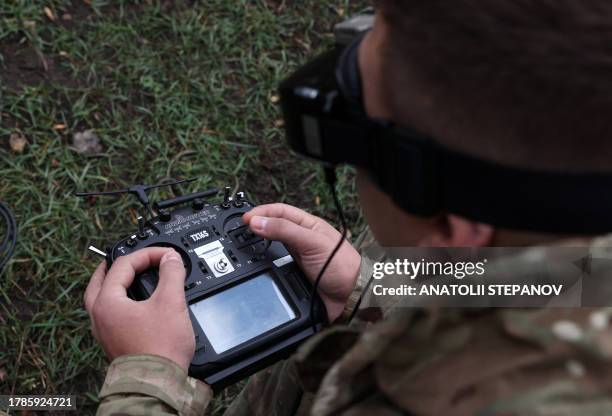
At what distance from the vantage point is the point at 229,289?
5.37ft

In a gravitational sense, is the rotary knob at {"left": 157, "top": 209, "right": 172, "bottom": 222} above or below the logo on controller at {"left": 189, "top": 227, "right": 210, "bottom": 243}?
above

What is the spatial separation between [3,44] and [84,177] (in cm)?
70

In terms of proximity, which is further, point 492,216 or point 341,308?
point 341,308

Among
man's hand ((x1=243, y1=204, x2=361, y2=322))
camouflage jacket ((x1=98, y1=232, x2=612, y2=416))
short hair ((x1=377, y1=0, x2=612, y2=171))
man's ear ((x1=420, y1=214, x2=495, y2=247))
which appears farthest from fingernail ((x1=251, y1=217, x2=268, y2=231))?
short hair ((x1=377, y1=0, x2=612, y2=171))

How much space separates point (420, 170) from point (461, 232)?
0.12 m

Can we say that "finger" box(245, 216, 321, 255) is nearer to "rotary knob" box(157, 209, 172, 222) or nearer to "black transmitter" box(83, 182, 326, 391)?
"black transmitter" box(83, 182, 326, 391)

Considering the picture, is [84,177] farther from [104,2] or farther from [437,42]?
[437,42]

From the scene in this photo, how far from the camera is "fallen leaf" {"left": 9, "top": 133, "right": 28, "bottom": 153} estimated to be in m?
2.64

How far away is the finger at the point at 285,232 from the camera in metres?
1.66

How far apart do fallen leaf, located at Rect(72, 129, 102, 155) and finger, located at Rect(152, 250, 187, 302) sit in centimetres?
127

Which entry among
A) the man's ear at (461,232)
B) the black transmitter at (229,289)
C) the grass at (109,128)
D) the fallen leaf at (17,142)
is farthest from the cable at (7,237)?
the man's ear at (461,232)

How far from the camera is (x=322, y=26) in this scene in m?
3.20

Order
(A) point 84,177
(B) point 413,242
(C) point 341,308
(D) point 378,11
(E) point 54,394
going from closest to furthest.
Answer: (D) point 378,11, (B) point 413,242, (C) point 341,308, (E) point 54,394, (A) point 84,177

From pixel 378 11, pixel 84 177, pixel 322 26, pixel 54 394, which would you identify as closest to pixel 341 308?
pixel 378 11
